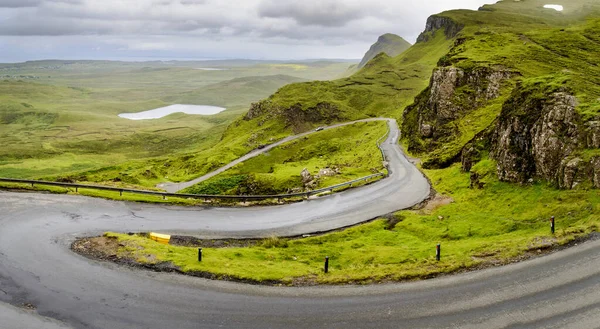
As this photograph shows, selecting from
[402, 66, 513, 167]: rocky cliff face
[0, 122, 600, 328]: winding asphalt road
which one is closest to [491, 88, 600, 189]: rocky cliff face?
[0, 122, 600, 328]: winding asphalt road

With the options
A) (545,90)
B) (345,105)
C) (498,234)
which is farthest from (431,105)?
(345,105)

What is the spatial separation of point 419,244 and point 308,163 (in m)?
69.2

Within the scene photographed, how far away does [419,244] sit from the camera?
34062 millimetres

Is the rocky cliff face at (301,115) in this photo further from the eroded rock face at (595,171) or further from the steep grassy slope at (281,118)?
the eroded rock face at (595,171)

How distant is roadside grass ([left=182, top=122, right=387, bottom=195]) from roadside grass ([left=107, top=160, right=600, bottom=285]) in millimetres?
24543

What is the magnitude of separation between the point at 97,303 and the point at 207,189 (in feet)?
225

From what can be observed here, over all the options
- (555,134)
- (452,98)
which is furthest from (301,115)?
(555,134)

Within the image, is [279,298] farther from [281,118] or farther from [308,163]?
[281,118]

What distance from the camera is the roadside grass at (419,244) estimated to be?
1021 inches

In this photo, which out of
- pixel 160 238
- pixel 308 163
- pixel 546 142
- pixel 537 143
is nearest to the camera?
pixel 160 238

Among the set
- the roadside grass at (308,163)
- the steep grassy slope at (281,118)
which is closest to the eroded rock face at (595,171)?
the roadside grass at (308,163)

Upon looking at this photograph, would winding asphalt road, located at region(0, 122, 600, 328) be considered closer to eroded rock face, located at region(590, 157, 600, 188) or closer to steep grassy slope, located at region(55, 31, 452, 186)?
eroded rock face, located at region(590, 157, 600, 188)

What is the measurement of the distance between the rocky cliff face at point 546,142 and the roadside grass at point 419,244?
1696 millimetres

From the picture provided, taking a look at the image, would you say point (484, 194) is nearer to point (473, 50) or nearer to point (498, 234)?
point (498, 234)
